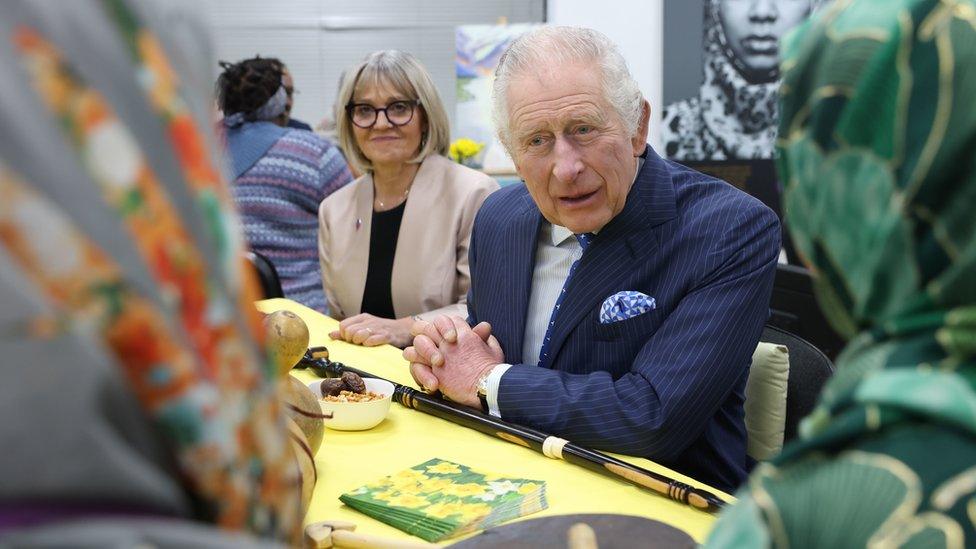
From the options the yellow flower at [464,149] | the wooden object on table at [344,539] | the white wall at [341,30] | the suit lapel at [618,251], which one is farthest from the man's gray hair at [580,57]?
the white wall at [341,30]

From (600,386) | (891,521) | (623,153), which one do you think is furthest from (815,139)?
(623,153)

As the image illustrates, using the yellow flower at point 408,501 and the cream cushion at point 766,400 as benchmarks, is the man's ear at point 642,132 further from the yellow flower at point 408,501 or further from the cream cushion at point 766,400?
the yellow flower at point 408,501

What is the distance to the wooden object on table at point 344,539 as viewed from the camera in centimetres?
118

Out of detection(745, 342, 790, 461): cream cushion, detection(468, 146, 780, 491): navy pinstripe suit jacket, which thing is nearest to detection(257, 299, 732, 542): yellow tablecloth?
detection(468, 146, 780, 491): navy pinstripe suit jacket

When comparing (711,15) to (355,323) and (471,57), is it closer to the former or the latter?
(471,57)

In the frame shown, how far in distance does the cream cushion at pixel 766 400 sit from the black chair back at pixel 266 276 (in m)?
1.99

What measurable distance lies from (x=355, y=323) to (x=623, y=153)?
110 centimetres

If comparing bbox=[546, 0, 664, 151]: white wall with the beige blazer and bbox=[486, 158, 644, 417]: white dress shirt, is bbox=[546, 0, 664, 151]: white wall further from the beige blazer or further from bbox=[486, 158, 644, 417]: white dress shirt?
bbox=[486, 158, 644, 417]: white dress shirt

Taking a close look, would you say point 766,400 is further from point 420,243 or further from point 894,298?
point 420,243

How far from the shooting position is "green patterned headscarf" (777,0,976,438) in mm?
596

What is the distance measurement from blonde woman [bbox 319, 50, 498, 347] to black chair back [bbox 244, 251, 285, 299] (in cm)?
20

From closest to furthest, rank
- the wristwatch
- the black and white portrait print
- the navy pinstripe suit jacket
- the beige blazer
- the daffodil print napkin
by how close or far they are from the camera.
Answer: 1. the daffodil print napkin
2. the navy pinstripe suit jacket
3. the wristwatch
4. the beige blazer
5. the black and white portrait print

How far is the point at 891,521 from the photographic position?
0.58 metres

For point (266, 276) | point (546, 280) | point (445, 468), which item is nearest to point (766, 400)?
point (546, 280)
